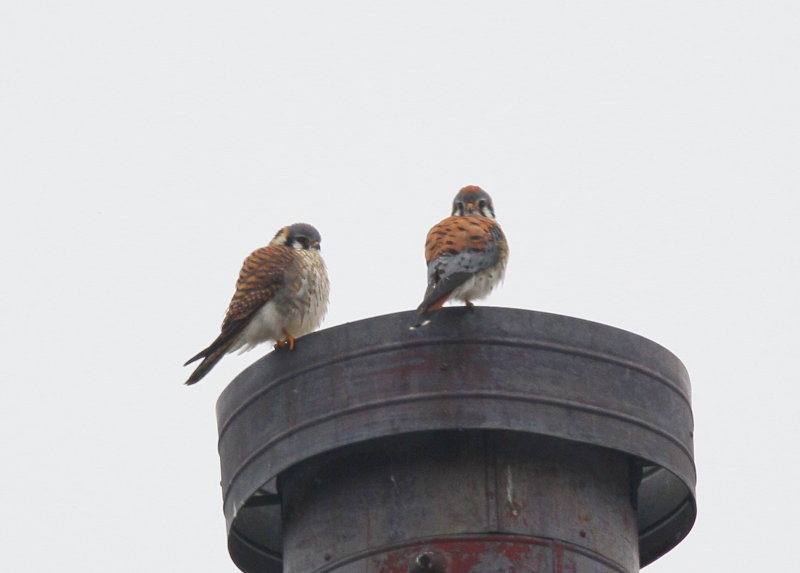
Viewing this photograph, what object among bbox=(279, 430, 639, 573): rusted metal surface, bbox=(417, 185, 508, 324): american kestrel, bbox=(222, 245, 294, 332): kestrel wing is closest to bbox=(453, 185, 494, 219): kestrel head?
bbox=(417, 185, 508, 324): american kestrel

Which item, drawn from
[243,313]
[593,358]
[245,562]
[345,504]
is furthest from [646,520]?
[243,313]

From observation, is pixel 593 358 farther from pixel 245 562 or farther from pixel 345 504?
pixel 245 562

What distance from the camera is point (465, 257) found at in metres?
5.11

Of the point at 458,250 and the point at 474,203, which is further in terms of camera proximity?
the point at 474,203

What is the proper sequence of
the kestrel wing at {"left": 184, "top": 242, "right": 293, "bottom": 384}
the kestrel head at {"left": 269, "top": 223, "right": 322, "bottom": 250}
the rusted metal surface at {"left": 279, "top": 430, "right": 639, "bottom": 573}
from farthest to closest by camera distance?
1. the kestrel head at {"left": 269, "top": 223, "right": 322, "bottom": 250}
2. the kestrel wing at {"left": 184, "top": 242, "right": 293, "bottom": 384}
3. the rusted metal surface at {"left": 279, "top": 430, "right": 639, "bottom": 573}

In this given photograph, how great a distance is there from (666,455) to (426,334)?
2.78 ft

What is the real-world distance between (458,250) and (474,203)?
1303 millimetres

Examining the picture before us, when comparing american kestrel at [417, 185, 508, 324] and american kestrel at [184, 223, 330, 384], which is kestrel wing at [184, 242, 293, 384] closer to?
american kestrel at [184, 223, 330, 384]

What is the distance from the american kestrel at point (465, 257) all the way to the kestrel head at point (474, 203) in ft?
1.96

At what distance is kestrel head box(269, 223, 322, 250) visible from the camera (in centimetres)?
646

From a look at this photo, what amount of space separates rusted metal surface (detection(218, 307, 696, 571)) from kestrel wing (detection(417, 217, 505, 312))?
2.25 feet

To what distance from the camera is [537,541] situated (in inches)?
147

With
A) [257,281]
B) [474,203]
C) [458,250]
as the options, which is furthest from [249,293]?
[474,203]

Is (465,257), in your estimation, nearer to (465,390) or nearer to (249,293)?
(249,293)
